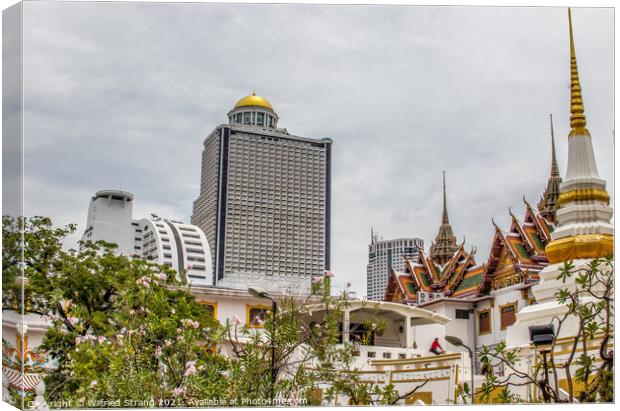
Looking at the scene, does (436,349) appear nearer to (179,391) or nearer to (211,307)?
(211,307)

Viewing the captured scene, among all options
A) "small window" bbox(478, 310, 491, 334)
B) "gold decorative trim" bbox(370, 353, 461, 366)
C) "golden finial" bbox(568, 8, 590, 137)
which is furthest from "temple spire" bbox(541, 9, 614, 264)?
"small window" bbox(478, 310, 491, 334)

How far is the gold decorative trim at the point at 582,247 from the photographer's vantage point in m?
16.9

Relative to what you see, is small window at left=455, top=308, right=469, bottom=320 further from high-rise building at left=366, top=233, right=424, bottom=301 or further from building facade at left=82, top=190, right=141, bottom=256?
building facade at left=82, top=190, right=141, bottom=256

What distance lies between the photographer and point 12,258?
10.6m

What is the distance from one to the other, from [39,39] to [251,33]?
275 centimetres

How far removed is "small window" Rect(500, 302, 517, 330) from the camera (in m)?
28.2

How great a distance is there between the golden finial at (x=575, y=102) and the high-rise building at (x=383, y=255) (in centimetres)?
386

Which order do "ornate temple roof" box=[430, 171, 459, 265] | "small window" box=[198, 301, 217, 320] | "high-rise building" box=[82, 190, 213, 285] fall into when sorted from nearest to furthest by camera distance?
"high-rise building" box=[82, 190, 213, 285], "small window" box=[198, 301, 217, 320], "ornate temple roof" box=[430, 171, 459, 265]

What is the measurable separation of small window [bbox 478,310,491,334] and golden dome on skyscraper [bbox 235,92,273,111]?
1816cm

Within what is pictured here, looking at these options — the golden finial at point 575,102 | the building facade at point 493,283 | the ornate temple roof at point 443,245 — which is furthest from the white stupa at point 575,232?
the ornate temple roof at point 443,245

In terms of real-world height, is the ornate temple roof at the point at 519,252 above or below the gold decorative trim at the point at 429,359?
above

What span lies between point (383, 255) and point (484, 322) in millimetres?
9222

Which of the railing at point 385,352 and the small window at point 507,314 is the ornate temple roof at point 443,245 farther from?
the railing at point 385,352

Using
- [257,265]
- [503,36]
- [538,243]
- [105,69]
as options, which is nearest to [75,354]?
[105,69]
